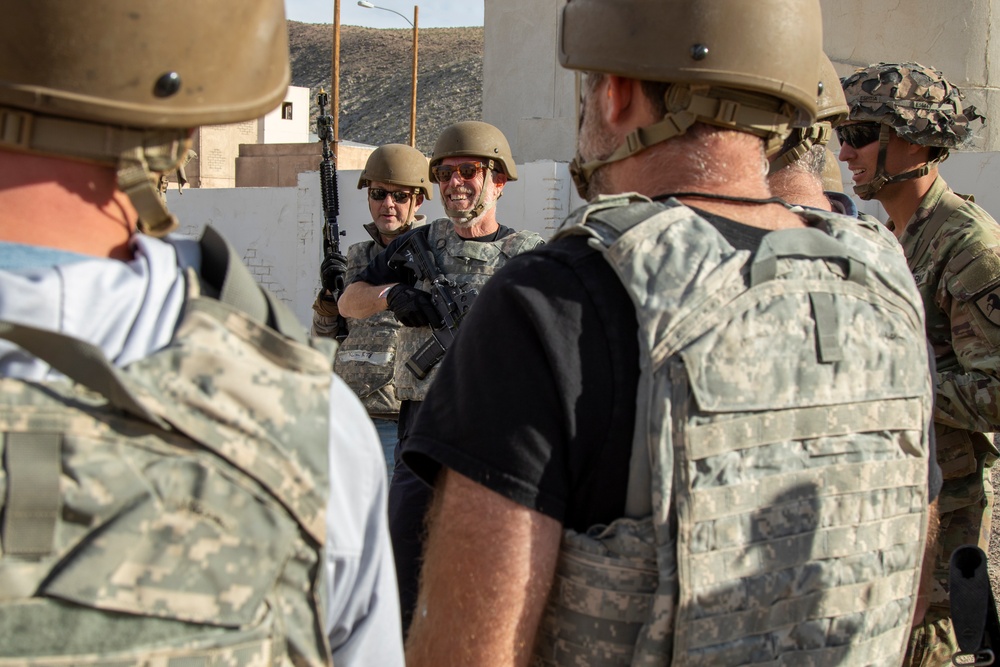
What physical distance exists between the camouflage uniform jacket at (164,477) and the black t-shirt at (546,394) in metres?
0.34

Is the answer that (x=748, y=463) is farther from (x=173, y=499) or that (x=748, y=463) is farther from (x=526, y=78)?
(x=526, y=78)

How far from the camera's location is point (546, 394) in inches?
59.1

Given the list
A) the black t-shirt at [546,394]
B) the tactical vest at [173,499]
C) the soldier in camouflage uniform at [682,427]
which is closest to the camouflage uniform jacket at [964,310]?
the soldier in camouflage uniform at [682,427]

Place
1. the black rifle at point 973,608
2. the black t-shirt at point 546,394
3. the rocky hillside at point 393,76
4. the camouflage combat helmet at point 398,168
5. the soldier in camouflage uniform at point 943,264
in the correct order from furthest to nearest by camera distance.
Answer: the rocky hillside at point 393,76
the camouflage combat helmet at point 398,168
the soldier in camouflage uniform at point 943,264
the black rifle at point 973,608
the black t-shirt at point 546,394

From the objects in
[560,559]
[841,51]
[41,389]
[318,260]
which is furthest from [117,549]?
[841,51]

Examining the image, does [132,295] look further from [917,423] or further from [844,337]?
[917,423]

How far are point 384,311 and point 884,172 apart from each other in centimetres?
253

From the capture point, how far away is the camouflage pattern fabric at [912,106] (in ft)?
11.3

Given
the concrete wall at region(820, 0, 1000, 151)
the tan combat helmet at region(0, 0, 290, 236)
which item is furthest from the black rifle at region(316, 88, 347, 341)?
the concrete wall at region(820, 0, 1000, 151)

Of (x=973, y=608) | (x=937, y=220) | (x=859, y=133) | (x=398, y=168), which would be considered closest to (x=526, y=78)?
(x=398, y=168)

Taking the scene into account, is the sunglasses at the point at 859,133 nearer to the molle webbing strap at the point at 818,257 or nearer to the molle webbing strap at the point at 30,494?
the molle webbing strap at the point at 818,257

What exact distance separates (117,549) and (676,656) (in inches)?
34.5

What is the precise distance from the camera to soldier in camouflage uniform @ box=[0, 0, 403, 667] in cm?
97

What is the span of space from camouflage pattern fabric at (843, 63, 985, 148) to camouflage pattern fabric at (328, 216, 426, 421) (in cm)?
231
